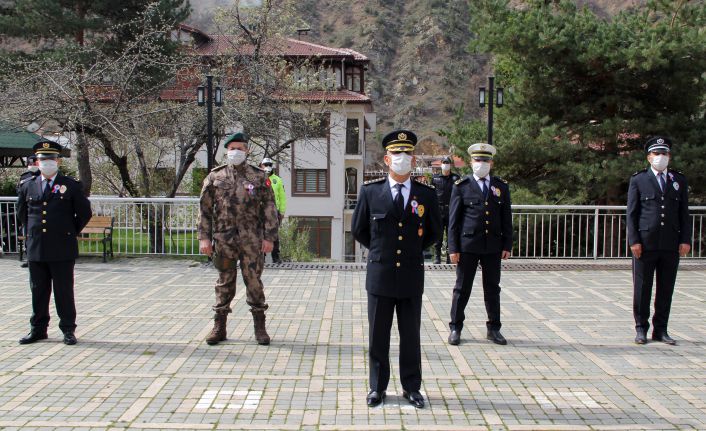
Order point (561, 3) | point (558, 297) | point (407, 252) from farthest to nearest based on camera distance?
point (561, 3) < point (558, 297) < point (407, 252)

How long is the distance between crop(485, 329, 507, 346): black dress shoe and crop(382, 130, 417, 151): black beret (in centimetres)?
272

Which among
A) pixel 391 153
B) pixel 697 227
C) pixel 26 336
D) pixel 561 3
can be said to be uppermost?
pixel 561 3

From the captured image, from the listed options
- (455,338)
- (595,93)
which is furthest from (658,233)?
(595,93)

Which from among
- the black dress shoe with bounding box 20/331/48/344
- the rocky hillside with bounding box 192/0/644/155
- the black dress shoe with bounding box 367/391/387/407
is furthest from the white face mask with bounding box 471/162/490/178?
the rocky hillside with bounding box 192/0/644/155

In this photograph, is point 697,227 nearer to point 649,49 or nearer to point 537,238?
point 537,238

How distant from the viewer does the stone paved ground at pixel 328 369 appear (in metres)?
4.57

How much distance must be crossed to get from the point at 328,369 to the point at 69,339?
108 inches

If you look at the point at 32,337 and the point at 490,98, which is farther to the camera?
the point at 490,98

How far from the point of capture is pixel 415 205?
15.9 ft

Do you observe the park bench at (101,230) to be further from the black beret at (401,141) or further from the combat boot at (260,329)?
the black beret at (401,141)

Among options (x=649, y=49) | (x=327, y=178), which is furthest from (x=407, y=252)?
(x=327, y=178)

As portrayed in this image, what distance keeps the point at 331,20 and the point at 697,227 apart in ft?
265

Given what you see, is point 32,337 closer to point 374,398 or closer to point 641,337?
point 374,398

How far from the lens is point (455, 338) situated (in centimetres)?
659
